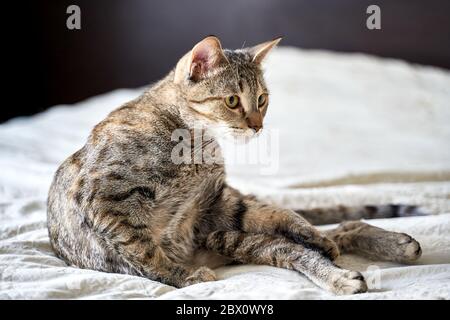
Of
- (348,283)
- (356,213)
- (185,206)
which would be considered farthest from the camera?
(356,213)

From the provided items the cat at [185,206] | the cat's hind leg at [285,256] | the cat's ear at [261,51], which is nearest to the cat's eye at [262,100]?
the cat at [185,206]

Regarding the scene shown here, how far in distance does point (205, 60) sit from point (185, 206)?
365 mm

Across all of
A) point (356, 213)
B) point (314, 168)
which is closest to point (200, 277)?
point (356, 213)

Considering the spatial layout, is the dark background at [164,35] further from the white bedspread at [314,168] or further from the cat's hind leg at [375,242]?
the cat's hind leg at [375,242]

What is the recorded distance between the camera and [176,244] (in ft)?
4.33

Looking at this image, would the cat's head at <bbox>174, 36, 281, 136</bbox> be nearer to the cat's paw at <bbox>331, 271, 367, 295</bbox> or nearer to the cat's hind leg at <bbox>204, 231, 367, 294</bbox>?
the cat's hind leg at <bbox>204, 231, 367, 294</bbox>

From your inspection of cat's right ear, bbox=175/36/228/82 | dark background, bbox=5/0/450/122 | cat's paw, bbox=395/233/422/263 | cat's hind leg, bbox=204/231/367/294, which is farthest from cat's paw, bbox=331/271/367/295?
dark background, bbox=5/0/450/122

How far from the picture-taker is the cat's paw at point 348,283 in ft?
3.50

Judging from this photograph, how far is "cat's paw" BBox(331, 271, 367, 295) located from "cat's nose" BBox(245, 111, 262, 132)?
0.43m

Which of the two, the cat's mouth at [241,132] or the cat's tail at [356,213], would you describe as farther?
the cat's tail at [356,213]

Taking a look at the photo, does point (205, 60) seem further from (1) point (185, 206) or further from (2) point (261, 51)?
(1) point (185, 206)

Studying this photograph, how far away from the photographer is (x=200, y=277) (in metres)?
1.15

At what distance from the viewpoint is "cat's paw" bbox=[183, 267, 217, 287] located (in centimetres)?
114

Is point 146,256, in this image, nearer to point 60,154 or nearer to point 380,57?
point 60,154
